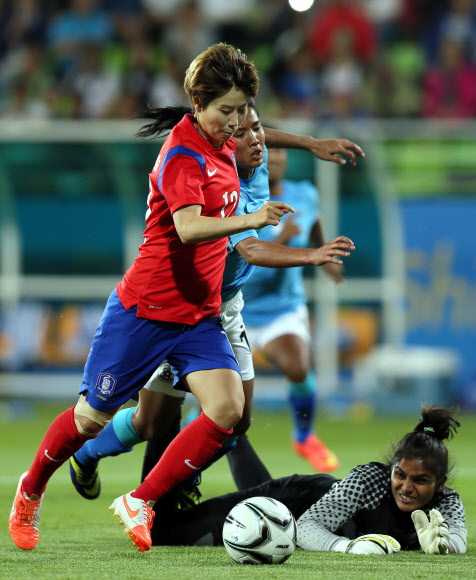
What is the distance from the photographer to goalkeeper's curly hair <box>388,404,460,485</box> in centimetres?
426

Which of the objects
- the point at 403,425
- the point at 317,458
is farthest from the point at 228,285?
the point at 403,425

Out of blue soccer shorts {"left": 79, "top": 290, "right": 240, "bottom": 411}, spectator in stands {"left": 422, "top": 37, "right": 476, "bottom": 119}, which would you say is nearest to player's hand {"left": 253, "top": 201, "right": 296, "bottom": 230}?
blue soccer shorts {"left": 79, "top": 290, "right": 240, "bottom": 411}

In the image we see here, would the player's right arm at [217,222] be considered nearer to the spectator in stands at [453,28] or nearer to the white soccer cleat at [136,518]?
the white soccer cleat at [136,518]

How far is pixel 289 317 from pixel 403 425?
3454mm

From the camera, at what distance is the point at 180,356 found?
14.3 ft

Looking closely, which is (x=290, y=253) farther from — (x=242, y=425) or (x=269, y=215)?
(x=242, y=425)

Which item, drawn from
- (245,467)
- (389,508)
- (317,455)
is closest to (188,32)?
(317,455)

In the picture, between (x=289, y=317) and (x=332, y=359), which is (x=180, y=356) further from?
(x=332, y=359)

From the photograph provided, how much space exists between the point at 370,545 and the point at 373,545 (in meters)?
0.01

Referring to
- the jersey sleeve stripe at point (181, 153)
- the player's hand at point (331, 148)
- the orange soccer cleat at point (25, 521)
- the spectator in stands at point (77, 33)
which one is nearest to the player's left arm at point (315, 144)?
the player's hand at point (331, 148)

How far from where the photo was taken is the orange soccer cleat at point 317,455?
709cm

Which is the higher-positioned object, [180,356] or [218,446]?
[180,356]

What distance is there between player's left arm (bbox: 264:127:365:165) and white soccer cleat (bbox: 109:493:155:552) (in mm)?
1879

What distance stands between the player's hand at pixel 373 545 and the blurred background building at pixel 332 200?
689 cm
